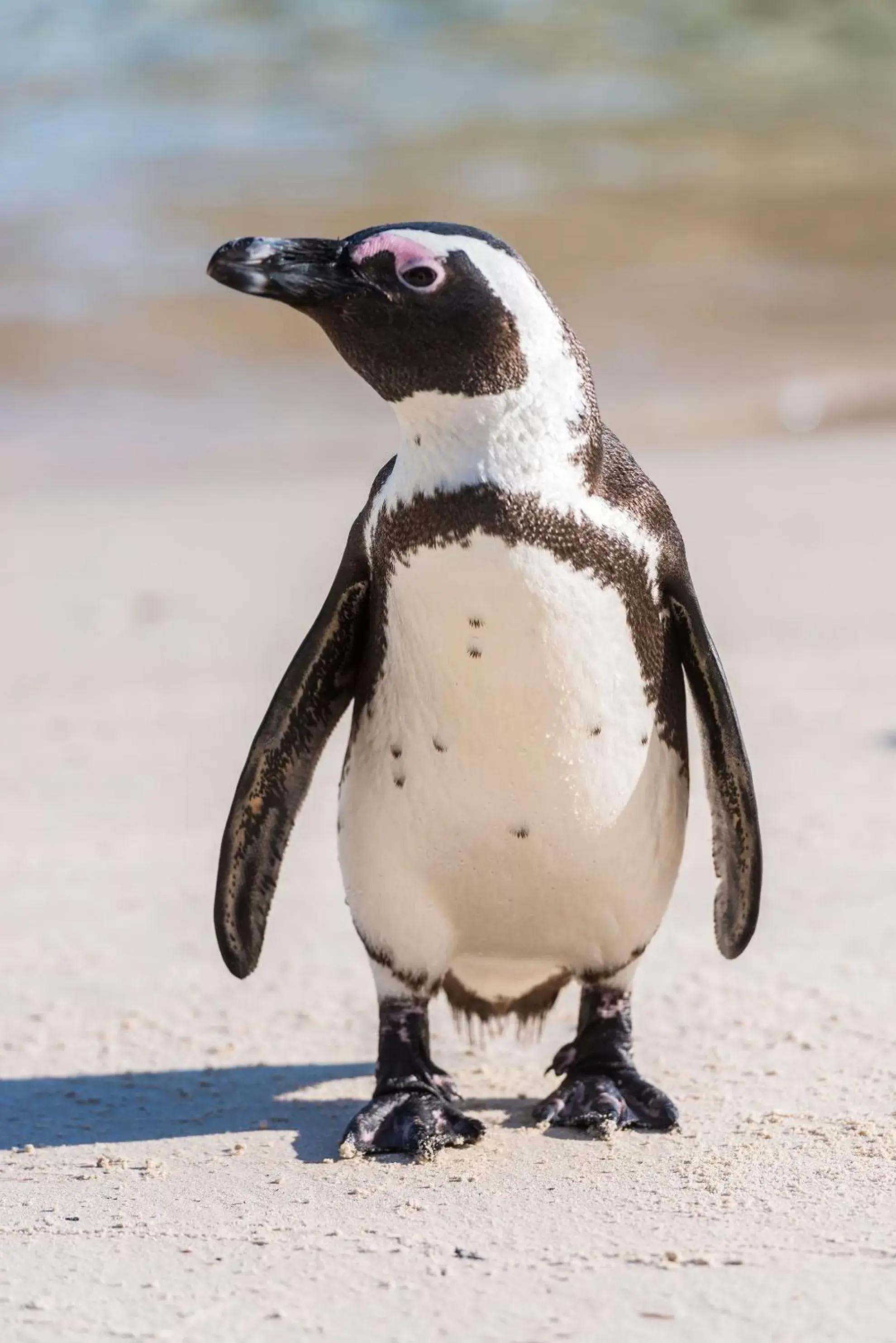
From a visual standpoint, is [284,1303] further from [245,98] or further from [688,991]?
[245,98]

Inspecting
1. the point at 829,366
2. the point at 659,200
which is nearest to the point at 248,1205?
the point at 829,366

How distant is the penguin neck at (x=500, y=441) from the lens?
267 centimetres

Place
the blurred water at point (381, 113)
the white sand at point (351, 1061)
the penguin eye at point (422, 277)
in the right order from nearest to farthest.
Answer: the white sand at point (351, 1061) → the penguin eye at point (422, 277) → the blurred water at point (381, 113)

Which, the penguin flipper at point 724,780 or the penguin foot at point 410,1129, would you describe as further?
the penguin flipper at point 724,780

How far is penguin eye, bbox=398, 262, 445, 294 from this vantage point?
264cm

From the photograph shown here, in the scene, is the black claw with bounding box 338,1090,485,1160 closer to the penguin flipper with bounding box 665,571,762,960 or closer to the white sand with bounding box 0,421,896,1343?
the white sand with bounding box 0,421,896,1343

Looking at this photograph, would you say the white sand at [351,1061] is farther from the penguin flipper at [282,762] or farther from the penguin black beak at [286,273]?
the penguin black beak at [286,273]

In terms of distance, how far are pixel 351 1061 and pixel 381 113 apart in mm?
21831

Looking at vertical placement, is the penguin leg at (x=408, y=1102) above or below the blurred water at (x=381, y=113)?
below

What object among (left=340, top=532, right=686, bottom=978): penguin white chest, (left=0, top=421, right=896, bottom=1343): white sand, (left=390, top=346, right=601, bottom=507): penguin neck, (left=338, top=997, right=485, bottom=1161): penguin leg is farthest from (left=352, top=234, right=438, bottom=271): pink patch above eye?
(left=0, top=421, right=896, bottom=1343): white sand

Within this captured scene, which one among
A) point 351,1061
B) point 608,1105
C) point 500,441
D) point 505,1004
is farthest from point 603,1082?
point 500,441

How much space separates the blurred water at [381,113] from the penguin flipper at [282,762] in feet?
41.2

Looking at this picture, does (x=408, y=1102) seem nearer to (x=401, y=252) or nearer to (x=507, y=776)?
(x=507, y=776)

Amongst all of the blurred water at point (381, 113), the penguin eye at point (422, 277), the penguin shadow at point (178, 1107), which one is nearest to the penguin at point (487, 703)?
the penguin eye at point (422, 277)
